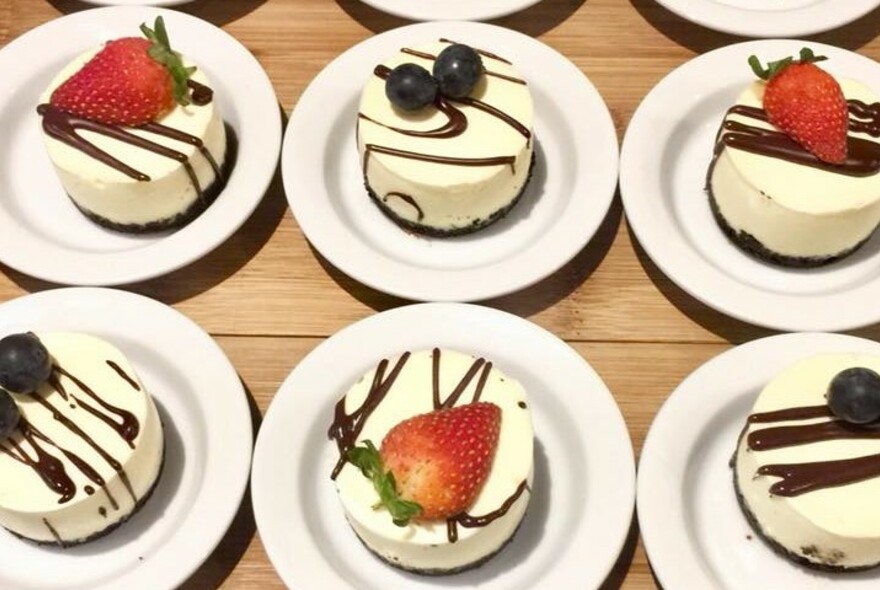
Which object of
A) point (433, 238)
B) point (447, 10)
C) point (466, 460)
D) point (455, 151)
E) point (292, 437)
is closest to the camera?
point (466, 460)

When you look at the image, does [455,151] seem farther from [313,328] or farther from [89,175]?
[89,175]

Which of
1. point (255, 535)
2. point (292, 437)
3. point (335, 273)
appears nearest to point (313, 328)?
point (335, 273)

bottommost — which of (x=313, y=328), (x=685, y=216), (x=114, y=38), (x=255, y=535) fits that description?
(x=255, y=535)

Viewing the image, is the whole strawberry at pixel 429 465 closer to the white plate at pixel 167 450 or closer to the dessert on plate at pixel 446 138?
the white plate at pixel 167 450

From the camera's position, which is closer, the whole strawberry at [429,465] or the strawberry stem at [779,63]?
the whole strawberry at [429,465]

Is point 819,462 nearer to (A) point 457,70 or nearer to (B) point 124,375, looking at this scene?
(A) point 457,70

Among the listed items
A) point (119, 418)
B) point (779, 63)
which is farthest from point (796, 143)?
point (119, 418)

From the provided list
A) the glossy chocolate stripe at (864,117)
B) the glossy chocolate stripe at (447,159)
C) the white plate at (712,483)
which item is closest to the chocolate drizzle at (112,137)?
the glossy chocolate stripe at (447,159)
